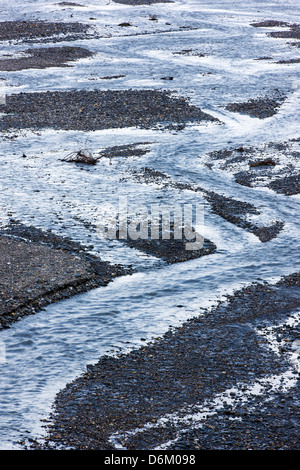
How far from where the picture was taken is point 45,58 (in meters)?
25.4

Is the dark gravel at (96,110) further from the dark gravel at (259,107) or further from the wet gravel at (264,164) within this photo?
the wet gravel at (264,164)

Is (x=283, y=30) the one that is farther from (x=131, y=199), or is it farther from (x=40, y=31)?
(x=131, y=199)

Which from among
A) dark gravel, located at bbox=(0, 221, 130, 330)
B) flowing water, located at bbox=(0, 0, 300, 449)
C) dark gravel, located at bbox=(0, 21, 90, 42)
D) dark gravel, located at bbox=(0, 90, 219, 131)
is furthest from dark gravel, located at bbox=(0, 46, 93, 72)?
dark gravel, located at bbox=(0, 221, 130, 330)

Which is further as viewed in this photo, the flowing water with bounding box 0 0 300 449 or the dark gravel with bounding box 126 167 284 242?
the dark gravel with bounding box 126 167 284 242

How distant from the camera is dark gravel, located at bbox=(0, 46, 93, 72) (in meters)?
23.9

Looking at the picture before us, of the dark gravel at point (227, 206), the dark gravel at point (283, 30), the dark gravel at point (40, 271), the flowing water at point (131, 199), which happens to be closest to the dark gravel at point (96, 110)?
the flowing water at point (131, 199)

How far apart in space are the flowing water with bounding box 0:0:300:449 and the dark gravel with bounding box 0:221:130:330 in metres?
0.23

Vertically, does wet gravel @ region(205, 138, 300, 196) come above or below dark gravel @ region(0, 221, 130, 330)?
above

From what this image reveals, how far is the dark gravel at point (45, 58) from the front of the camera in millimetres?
23938

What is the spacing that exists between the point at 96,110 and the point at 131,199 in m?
6.59

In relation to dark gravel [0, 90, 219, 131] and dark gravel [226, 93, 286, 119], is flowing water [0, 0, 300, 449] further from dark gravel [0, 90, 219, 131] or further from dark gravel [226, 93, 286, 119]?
dark gravel [0, 90, 219, 131]

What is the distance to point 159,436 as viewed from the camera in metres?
6.33

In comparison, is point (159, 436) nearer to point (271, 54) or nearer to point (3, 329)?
point (3, 329)

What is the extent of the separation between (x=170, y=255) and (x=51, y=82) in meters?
13.2
